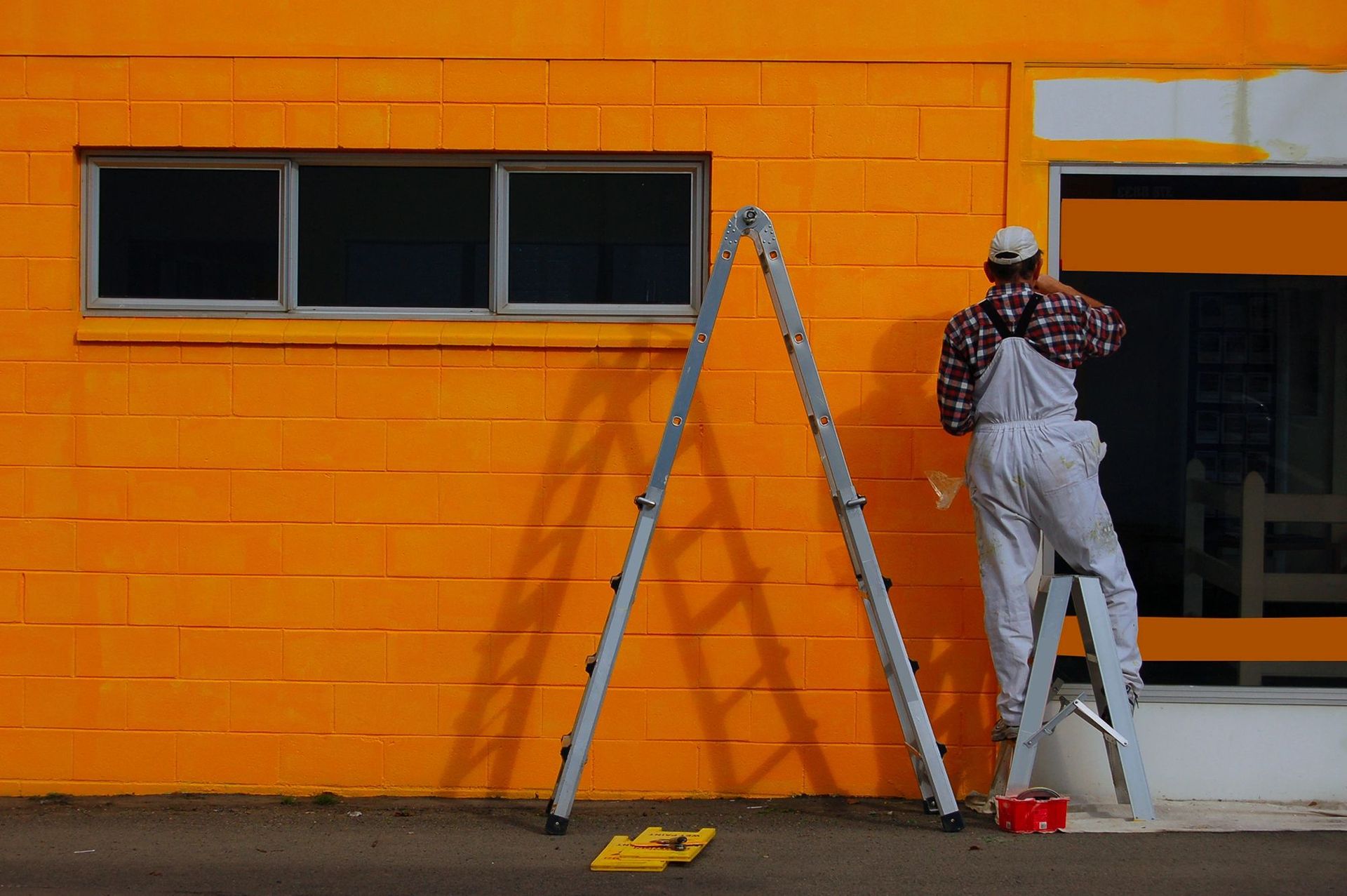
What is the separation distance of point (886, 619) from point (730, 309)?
1.44m

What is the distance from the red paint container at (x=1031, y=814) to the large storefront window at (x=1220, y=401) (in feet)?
2.77

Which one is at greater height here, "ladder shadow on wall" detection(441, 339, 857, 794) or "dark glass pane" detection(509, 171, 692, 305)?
"dark glass pane" detection(509, 171, 692, 305)

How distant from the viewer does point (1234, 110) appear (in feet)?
19.1

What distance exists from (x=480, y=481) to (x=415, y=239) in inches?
40.1

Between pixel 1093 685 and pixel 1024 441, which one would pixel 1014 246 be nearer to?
pixel 1024 441

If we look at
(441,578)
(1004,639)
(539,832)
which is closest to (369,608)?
(441,578)

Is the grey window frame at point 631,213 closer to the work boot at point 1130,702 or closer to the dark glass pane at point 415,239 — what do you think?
the dark glass pane at point 415,239

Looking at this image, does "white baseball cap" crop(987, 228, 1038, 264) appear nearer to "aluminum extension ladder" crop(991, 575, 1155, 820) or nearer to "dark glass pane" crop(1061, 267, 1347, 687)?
"dark glass pane" crop(1061, 267, 1347, 687)

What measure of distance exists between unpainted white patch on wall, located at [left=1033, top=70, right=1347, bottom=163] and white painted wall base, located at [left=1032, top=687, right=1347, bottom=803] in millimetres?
2127

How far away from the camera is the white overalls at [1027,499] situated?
5.36 meters

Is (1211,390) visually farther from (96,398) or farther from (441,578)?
(96,398)

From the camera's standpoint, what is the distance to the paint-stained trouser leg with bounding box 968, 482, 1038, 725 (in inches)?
213

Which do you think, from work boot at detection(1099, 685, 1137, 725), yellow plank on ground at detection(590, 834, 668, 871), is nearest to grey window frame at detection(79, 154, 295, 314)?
yellow plank on ground at detection(590, 834, 668, 871)

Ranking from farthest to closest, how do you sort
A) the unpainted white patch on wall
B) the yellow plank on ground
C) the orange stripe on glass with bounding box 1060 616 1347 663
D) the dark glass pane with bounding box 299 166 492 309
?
the dark glass pane with bounding box 299 166 492 309
the orange stripe on glass with bounding box 1060 616 1347 663
the unpainted white patch on wall
the yellow plank on ground
